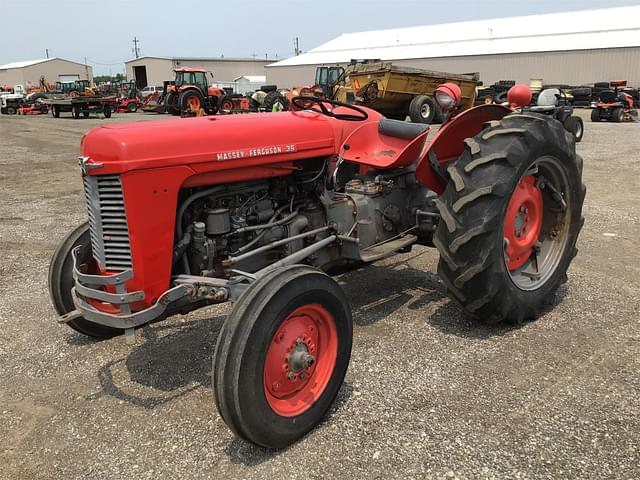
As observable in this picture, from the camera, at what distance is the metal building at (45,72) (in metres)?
71.7

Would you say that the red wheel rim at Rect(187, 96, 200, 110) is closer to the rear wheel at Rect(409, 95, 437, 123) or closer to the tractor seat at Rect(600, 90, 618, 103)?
the rear wheel at Rect(409, 95, 437, 123)

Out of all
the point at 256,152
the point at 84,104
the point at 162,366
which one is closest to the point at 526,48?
the point at 84,104

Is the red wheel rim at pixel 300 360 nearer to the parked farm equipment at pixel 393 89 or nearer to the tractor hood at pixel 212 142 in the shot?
the tractor hood at pixel 212 142

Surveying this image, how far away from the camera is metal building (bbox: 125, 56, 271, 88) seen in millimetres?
61716

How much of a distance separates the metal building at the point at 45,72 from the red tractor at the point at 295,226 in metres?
76.7

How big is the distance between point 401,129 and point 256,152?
50.3 inches

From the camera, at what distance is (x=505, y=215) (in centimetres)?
Answer: 352

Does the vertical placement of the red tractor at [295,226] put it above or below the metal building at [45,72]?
below

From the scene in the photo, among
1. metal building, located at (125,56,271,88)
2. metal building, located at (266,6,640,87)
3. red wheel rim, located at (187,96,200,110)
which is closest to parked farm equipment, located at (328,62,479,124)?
red wheel rim, located at (187,96,200,110)

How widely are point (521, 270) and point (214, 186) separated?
2396 mm

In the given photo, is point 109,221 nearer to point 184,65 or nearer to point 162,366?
point 162,366

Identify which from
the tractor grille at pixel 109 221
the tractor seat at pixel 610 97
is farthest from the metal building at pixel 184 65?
the tractor grille at pixel 109 221

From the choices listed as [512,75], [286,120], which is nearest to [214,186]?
[286,120]

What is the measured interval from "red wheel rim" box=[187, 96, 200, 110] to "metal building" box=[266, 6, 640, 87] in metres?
23.0
